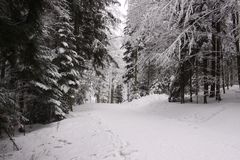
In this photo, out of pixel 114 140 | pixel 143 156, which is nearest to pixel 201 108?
pixel 114 140

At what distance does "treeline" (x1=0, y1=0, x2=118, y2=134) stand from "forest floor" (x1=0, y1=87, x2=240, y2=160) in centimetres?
123

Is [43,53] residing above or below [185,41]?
below

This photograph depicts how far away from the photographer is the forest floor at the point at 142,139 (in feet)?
19.0

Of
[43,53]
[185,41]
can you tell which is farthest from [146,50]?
[43,53]

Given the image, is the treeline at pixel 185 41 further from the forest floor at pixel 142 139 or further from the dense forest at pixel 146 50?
the forest floor at pixel 142 139

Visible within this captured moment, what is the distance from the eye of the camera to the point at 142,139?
704 cm

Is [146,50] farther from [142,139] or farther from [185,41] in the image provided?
[142,139]

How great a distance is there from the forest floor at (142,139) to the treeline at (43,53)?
123cm

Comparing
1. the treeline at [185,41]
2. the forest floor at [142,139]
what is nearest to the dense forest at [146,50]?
the treeline at [185,41]

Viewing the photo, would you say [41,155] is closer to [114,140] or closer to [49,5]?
[114,140]

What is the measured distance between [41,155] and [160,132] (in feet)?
13.0

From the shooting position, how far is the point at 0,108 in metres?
5.79

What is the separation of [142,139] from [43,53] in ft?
12.1

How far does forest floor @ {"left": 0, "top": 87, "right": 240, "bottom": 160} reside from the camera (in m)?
5.80
